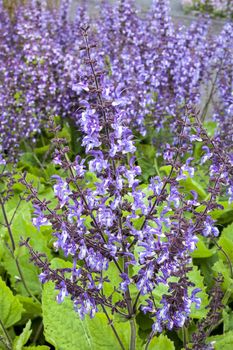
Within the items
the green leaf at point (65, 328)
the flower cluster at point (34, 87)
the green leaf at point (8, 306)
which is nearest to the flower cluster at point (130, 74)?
the flower cluster at point (34, 87)

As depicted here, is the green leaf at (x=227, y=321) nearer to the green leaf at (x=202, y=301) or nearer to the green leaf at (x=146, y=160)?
the green leaf at (x=202, y=301)

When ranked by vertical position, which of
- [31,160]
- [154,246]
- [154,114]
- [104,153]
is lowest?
[31,160]

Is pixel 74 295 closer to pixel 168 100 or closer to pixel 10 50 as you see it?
pixel 168 100

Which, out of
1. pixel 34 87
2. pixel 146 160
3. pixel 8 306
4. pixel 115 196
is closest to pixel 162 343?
pixel 8 306

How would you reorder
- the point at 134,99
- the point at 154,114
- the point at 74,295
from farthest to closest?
1. the point at 154,114
2. the point at 134,99
3. the point at 74,295

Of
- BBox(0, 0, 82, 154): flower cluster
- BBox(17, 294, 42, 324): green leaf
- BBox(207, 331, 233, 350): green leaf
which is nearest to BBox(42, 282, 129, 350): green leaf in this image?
BBox(17, 294, 42, 324): green leaf

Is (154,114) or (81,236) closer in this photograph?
(81,236)

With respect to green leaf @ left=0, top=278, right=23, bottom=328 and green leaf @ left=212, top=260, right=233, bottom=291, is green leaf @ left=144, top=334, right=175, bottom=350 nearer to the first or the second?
green leaf @ left=212, top=260, right=233, bottom=291

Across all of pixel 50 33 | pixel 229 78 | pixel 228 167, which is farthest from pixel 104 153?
pixel 50 33
